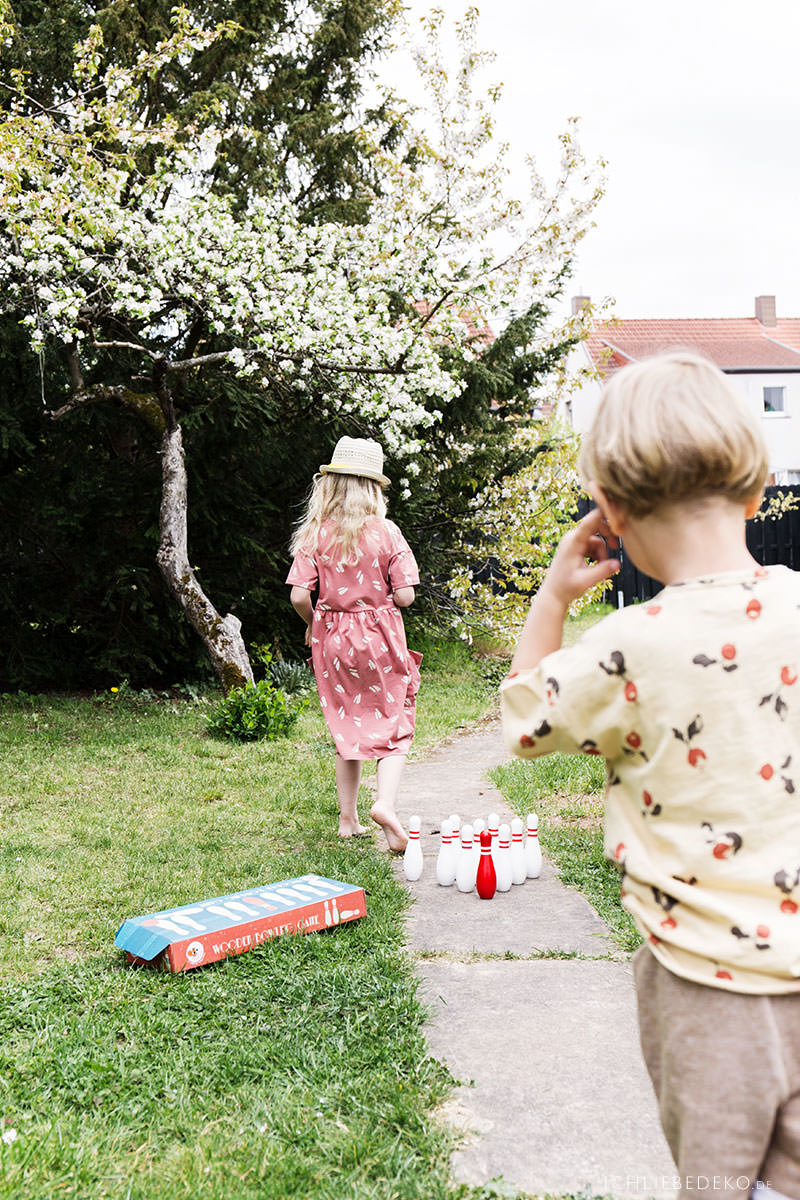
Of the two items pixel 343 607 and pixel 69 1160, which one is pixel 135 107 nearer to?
pixel 343 607

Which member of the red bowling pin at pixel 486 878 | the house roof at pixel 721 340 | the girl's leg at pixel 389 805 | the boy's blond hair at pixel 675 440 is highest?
the house roof at pixel 721 340

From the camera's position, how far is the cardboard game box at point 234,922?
3.24 metres

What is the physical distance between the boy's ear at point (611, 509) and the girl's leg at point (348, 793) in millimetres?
3492

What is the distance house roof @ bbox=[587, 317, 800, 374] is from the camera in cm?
2858

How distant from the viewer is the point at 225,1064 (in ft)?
8.64

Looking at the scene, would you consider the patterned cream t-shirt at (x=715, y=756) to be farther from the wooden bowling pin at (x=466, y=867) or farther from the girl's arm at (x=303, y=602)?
the girl's arm at (x=303, y=602)

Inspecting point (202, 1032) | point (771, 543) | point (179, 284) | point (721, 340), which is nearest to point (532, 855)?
point (202, 1032)

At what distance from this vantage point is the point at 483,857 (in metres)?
4.00

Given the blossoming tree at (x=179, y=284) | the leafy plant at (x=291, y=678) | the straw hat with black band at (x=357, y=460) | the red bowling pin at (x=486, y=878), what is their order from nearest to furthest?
the red bowling pin at (x=486, y=878), the straw hat with black band at (x=357, y=460), the blossoming tree at (x=179, y=284), the leafy plant at (x=291, y=678)

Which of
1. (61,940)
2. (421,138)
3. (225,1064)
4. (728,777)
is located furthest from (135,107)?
(728,777)

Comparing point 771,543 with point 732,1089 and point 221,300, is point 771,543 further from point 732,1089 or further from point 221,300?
point 732,1089

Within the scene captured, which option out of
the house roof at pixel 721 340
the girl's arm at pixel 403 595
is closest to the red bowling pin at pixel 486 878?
the girl's arm at pixel 403 595

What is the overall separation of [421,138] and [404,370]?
4635mm

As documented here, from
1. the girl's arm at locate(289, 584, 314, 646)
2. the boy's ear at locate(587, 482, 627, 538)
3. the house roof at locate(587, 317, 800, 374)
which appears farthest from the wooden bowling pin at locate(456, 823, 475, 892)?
→ the house roof at locate(587, 317, 800, 374)
